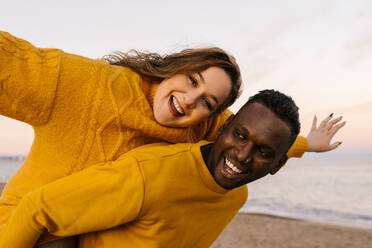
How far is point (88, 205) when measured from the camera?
5.32 ft

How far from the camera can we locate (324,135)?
294 centimetres

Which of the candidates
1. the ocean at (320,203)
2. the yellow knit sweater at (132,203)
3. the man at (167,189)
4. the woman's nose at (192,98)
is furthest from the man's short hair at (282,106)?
the ocean at (320,203)

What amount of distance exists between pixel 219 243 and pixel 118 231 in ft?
27.2

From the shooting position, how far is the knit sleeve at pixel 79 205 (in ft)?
5.17

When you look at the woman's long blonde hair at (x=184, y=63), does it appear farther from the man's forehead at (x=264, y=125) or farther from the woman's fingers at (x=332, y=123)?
the woman's fingers at (x=332, y=123)

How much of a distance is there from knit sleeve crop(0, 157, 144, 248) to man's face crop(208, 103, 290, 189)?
55cm

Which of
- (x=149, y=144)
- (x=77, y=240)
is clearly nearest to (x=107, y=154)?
(x=149, y=144)

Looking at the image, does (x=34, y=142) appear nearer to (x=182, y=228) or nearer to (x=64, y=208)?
(x=64, y=208)

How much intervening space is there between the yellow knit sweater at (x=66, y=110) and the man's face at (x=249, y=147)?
1.16 ft

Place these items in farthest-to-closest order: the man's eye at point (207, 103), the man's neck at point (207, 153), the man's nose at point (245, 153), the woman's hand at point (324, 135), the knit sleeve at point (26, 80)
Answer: the woman's hand at point (324, 135), the man's eye at point (207, 103), the man's neck at point (207, 153), the man's nose at point (245, 153), the knit sleeve at point (26, 80)

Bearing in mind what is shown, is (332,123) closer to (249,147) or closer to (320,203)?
(249,147)

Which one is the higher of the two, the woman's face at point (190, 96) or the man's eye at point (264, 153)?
the woman's face at point (190, 96)

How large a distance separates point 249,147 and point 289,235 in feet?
31.2

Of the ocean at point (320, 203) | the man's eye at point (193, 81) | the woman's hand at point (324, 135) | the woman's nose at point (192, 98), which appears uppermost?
the man's eye at point (193, 81)
